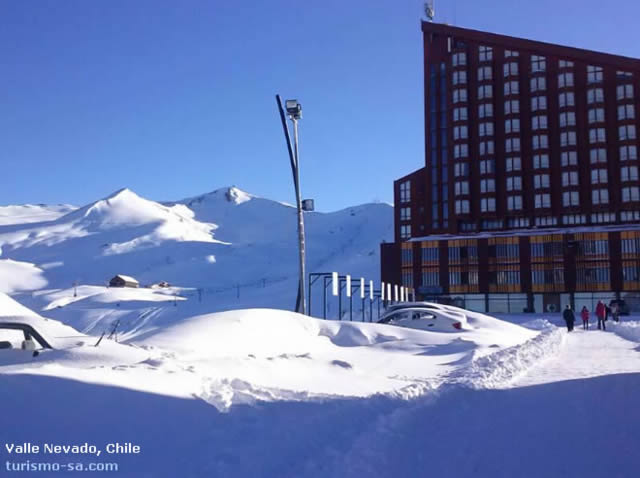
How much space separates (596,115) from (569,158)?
5569 millimetres

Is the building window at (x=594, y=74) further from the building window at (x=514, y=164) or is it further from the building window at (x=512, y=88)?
the building window at (x=514, y=164)

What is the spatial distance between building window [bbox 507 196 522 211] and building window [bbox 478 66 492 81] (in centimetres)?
1476

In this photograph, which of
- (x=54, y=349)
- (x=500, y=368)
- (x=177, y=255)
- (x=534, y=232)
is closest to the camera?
(x=54, y=349)

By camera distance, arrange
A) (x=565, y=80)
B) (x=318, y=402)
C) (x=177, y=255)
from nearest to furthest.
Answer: (x=318, y=402) → (x=565, y=80) → (x=177, y=255)

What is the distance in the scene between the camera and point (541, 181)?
7738 centimetres

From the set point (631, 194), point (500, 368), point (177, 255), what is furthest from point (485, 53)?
point (177, 255)

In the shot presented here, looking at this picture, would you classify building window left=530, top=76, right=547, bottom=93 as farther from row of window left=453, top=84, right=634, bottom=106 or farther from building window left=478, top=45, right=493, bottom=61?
building window left=478, top=45, right=493, bottom=61

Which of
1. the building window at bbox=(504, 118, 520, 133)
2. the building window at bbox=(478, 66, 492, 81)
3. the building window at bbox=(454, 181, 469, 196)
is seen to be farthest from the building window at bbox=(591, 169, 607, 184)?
the building window at bbox=(478, 66, 492, 81)

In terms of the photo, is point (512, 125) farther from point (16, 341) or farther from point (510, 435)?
point (510, 435)

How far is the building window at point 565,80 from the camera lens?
76.5 metres

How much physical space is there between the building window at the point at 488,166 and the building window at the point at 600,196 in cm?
1144

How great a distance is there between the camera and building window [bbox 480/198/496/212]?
259ft

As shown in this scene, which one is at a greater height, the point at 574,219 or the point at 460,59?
the point at 460,59

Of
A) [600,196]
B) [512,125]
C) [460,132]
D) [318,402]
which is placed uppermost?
[512,125]
